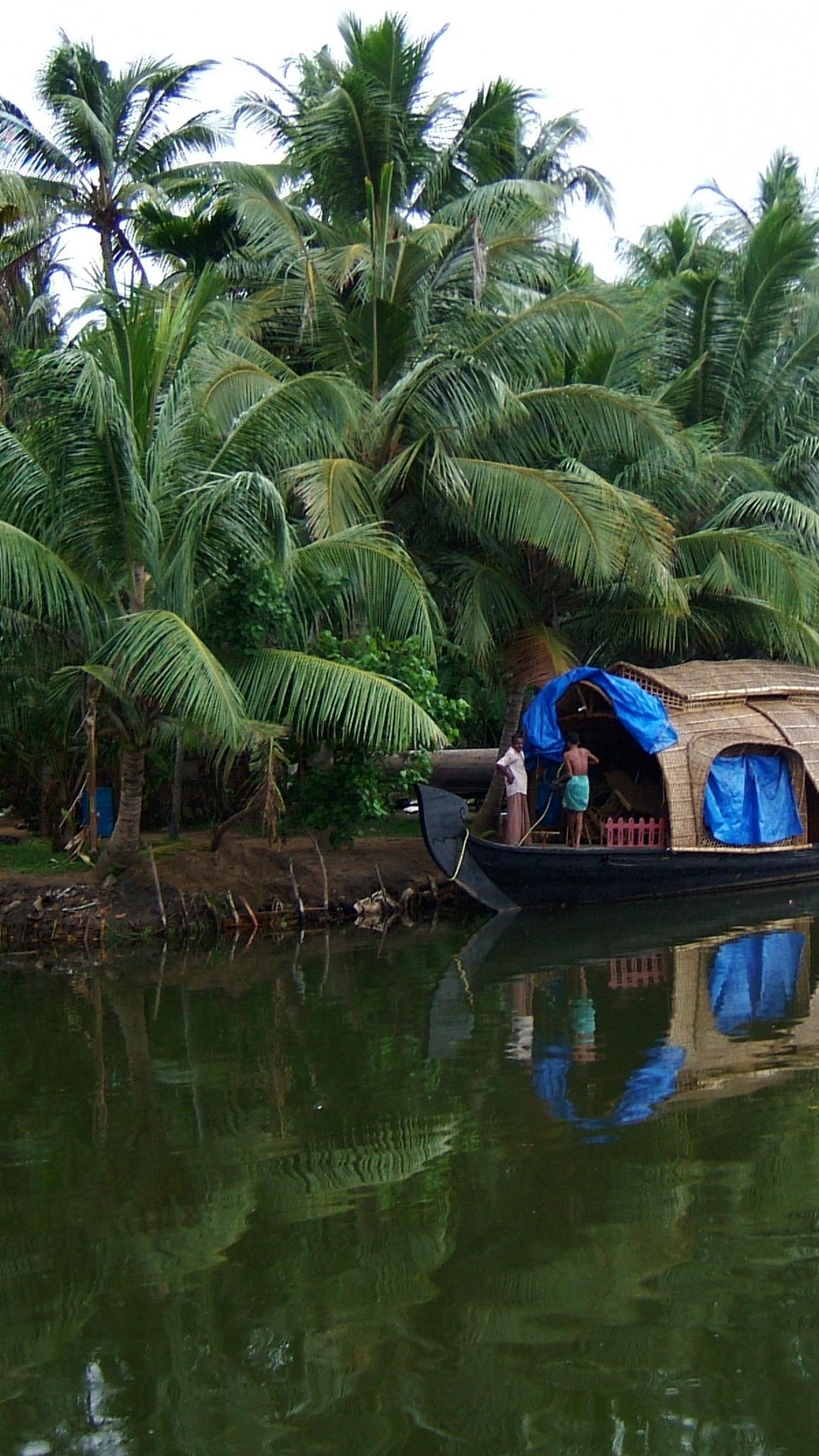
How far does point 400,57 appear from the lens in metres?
14.1

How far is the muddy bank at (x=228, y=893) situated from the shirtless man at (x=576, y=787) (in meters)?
1.26

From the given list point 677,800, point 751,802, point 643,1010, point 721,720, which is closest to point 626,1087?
point 643,1010

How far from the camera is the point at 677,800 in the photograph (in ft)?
43.3

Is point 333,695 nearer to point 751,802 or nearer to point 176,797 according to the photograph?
point 176,797

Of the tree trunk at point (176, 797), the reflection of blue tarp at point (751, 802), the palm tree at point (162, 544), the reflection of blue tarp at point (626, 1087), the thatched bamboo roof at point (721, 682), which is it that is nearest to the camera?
the reflection of blue tarp at point (626, 1087)

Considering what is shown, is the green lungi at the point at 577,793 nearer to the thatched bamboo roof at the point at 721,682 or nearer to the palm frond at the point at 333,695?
the thatched bamboo roof at the point at 721,682

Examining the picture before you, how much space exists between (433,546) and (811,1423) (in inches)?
469

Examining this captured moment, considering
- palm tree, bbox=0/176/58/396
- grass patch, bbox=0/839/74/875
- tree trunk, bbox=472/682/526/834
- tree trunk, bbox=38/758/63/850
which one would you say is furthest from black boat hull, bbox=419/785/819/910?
palm tree, bbox=0/176/58/396

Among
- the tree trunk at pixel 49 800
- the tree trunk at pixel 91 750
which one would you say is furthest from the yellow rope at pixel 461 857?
the tree trunk at pixel 49 800

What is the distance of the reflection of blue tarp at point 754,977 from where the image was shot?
316 inches

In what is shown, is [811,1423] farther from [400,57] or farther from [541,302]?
[400,57]

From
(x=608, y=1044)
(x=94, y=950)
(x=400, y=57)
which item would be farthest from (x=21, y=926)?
(x=400, y=57)

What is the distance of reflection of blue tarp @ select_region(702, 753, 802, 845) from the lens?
13484mm

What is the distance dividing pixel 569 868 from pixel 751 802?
2.48 metres
